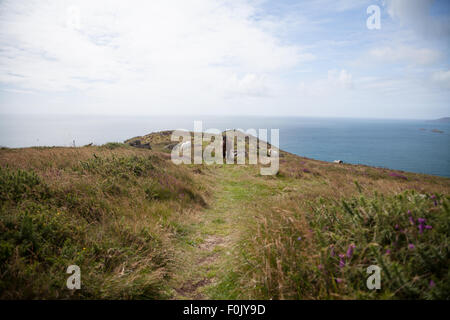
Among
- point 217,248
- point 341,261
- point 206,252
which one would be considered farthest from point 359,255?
point 206,252

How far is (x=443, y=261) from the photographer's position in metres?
2.66

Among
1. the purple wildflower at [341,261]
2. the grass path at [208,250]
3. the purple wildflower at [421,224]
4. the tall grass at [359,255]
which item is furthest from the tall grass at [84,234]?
the purple wildflower at [421,224]

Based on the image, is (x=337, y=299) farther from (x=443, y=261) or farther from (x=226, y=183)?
(x=226, y=183)

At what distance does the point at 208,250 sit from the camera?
18.0ft

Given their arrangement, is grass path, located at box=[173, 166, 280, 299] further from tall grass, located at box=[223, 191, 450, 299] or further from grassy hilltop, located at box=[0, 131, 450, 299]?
tall grass, located at box=[223, 191, 450, 299]

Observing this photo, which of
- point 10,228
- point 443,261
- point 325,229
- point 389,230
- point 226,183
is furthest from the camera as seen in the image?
point 226,183

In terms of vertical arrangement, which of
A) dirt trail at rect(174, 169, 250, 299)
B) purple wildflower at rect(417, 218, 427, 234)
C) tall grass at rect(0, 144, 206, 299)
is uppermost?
purple wildflower at rect(417, 218, 427, 234)

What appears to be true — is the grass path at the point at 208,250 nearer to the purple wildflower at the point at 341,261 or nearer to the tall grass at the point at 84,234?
the tall grass at the point at 84,234

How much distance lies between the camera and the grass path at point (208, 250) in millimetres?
3990

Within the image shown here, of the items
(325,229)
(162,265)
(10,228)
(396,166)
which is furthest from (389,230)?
(396,166)

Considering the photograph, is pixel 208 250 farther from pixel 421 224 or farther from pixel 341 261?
pixel 421 224

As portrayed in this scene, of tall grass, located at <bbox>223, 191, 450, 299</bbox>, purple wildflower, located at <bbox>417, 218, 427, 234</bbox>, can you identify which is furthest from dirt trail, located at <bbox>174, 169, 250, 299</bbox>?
purple wildflower, located at <bbox>417, 218, 427, 234</bbox>

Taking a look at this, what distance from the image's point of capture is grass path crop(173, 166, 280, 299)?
13.1 ft
